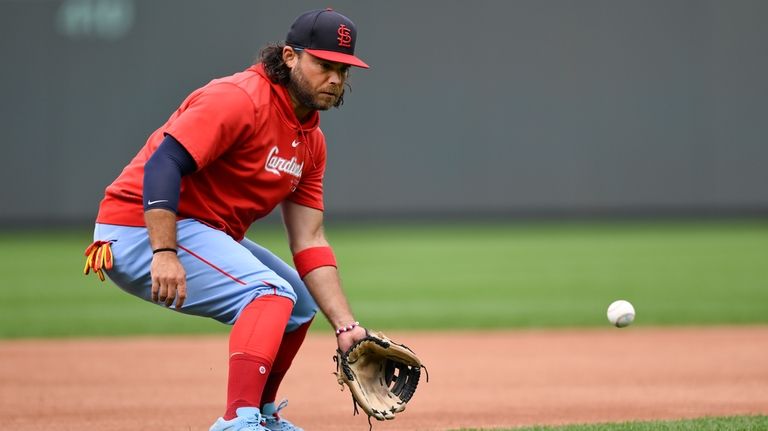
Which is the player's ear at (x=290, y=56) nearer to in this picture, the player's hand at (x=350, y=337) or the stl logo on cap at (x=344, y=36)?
the stl logo on cap at (x=344, y=36)

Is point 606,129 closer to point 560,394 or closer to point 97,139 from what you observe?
point 97,139

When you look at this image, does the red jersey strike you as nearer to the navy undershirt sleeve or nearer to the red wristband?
the navy undershirt sleeve

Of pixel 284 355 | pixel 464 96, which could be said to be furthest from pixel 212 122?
pixel 464 96

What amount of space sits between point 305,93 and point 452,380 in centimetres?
290

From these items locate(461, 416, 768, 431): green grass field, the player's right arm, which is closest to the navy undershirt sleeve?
the player's right arm

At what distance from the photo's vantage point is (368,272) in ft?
44.3

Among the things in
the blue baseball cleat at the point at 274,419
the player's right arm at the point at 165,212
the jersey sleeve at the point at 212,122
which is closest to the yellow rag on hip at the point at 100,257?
the player's right arm at the point at 165,212

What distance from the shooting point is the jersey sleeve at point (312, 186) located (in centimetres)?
404

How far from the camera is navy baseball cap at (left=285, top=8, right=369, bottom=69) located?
361 centimetres

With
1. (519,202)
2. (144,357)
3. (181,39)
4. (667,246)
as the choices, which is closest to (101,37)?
(181,39)

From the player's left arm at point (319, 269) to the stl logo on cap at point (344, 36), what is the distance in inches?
28.7

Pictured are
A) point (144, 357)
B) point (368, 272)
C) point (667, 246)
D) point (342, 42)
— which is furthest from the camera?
point (667, 246)

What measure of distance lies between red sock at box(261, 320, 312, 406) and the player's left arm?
137mm

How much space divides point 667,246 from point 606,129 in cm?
513
